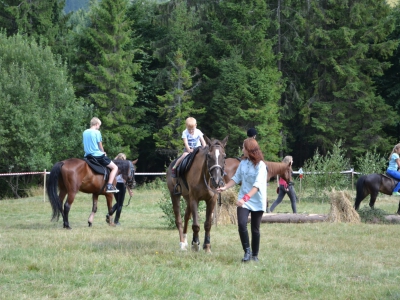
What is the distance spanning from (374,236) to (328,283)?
221 inches

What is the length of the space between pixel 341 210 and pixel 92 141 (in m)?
6.78

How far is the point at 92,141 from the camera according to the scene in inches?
599

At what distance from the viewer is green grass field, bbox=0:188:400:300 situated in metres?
7.85

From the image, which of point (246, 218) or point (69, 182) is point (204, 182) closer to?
point (246, 218)

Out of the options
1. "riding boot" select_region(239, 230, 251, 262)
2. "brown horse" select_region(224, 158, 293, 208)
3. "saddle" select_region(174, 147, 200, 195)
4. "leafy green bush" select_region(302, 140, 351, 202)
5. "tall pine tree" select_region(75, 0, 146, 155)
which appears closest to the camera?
"riding boot" select_region(239, 230, 251, 262)

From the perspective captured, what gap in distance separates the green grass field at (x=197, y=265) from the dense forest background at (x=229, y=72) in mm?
25266

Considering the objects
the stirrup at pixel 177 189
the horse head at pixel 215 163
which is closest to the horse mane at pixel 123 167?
the stirrup at pixel 177 189

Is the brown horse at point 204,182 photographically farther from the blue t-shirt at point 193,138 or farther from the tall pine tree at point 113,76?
the tall pine tree at point 113,76

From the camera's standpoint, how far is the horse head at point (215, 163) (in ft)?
33.1

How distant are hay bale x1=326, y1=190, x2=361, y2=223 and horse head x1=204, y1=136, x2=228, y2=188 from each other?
682 centimetres

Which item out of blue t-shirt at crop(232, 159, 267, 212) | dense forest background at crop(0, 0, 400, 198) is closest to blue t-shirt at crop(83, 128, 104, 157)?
blue t-shirt at crop(232, 159, 267, 212)

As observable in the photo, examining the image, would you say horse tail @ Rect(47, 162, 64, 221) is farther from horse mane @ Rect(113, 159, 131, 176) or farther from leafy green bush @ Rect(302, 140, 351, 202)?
leafy green bush @ Rect(302, 140, 351, 202)

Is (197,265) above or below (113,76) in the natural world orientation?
below

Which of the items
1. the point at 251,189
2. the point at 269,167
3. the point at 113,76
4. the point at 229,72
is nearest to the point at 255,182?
the point at 251,189
